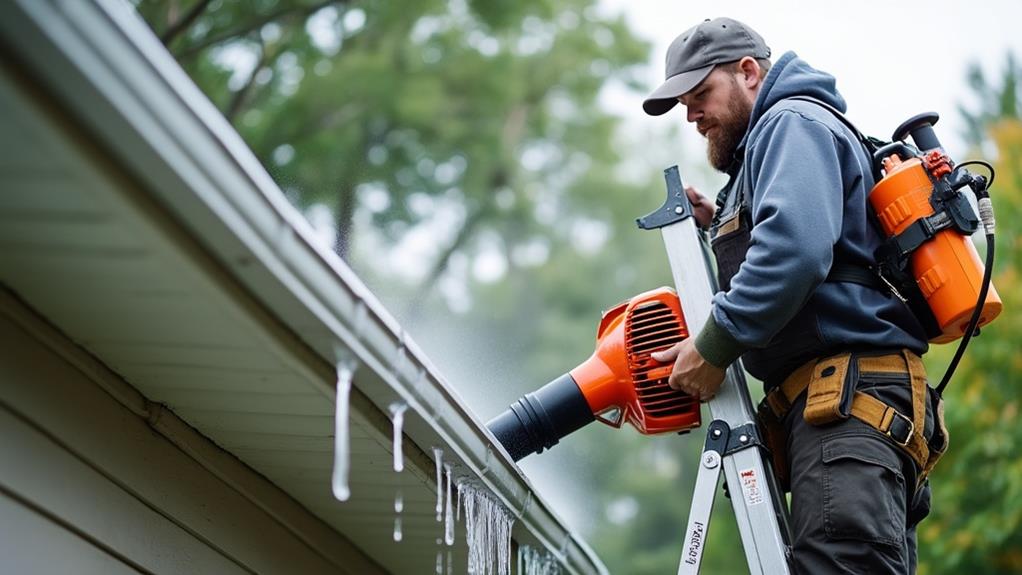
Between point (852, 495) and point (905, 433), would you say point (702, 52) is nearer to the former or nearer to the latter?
point (905, 433)

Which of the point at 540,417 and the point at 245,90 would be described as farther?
the point at 245,90

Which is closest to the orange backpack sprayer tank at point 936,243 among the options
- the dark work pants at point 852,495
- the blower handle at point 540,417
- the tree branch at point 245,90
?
the dark work pants at point 852,495

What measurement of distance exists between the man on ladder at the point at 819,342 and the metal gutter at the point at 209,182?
2.67ft

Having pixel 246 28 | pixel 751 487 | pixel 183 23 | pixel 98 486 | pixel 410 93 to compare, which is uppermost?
pixel 410 93

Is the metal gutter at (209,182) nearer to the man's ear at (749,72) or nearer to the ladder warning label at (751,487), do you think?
the ladder warning label at (751,487)

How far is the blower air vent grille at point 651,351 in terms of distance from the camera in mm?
3010

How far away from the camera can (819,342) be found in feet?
8.95

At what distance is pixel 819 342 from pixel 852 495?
39 centimetres

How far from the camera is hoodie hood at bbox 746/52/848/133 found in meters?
2.97

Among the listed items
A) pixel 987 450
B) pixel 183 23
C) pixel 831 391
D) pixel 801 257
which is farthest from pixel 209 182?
pixel 987 450

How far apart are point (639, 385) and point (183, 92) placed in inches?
70.5

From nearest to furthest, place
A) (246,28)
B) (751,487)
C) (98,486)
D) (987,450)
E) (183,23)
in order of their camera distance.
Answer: (98,486) → (751,487) → (183,23) → (246,28) → (987,450)

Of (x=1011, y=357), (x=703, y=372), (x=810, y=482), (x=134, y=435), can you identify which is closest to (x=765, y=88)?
(x=703, y=372)

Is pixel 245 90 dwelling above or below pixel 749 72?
above
